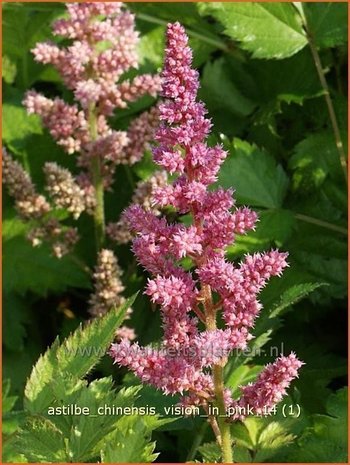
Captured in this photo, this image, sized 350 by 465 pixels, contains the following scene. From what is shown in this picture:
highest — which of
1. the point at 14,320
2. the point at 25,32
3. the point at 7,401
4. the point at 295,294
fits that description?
the point at 25,32

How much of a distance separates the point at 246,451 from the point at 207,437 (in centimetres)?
42

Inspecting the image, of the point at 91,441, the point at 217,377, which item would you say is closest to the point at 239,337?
the point at 217,377

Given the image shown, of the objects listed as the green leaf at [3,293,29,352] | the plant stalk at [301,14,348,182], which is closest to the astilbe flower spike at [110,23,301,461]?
the plant stalk at [301,14,348,182]

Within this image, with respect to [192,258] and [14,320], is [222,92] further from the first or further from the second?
[192,258]

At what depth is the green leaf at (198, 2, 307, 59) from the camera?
9.51ft

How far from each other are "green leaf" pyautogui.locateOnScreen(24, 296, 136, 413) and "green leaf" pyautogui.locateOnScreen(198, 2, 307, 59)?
1406 millimetres

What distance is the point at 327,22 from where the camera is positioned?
2975mm

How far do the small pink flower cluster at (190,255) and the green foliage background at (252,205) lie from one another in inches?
8.7

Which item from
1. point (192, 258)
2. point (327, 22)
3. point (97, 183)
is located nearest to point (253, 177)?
point (97, 183)

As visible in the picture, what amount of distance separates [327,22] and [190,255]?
60.7 inches

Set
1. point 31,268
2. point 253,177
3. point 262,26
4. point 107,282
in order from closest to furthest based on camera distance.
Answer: point 107,282 → point 253,177 → point 262,26 → point 31,268

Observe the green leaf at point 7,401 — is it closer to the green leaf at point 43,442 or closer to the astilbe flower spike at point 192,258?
the green leaf at point 43,442

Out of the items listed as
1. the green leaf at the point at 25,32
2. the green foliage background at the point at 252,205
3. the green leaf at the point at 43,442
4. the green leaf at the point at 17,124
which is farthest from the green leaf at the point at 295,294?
the green leaf at the point at 25,32

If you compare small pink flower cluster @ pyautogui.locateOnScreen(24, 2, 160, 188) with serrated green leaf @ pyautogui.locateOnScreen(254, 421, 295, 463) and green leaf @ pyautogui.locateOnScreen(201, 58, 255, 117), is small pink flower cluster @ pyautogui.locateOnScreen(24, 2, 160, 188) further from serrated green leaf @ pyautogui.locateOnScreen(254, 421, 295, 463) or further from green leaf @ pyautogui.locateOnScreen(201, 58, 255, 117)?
serrated green leaf @ pyautogui.locateOnScreen(254, 421, 295, 463)
